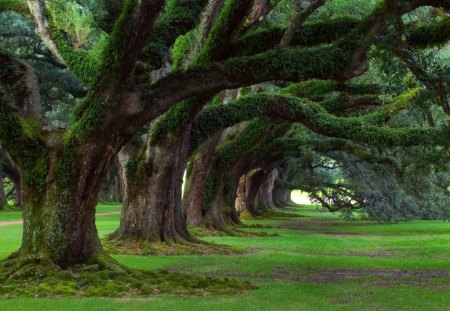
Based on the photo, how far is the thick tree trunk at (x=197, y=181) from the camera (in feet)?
74.2

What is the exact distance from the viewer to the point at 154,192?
17188 millimetres

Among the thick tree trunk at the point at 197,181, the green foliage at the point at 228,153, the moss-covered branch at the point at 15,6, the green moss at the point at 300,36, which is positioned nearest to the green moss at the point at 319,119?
the thick tree trunk at the point at 197,181

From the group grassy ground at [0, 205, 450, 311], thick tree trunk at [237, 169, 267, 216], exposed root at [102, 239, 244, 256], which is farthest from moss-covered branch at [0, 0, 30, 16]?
thick tree trunk at [237, 169, 267, 216]

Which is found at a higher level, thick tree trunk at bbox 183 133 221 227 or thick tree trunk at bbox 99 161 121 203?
thick tree trunk at bbox 99 161 121 203

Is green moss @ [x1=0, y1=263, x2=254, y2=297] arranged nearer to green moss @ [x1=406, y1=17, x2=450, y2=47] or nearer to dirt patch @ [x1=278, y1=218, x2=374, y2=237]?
green moss @ [x1=406, y1=17, x2=450, y2=47]

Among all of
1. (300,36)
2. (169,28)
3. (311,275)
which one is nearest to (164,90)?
(169,28)

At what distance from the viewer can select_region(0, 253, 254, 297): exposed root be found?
9711mm

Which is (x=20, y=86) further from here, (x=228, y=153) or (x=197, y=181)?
(x=228, y=153)

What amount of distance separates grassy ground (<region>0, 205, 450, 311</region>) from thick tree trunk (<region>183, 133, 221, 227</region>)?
175cm

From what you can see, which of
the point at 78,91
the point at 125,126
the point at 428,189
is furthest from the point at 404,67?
the point at 78,91

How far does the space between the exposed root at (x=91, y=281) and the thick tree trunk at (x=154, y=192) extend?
5813 mm

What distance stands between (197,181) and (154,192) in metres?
6.17

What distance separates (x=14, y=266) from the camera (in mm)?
10617

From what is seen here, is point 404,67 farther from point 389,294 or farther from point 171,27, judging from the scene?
point 171,27
